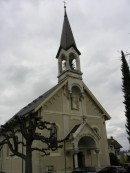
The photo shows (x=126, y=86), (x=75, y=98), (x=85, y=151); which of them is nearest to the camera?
(x=85, y=151)

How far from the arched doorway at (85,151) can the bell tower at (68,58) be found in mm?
8475

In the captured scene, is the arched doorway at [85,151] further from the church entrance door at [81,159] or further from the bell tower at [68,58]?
the bell tower at [68,58]

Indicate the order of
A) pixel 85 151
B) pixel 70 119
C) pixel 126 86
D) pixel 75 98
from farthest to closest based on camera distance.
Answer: pixel 126 86, pixel 75 98, pixel 85 151, pixel 70 119

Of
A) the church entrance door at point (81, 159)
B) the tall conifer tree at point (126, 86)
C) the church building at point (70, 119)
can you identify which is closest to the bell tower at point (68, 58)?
the church building at point (70, 119)

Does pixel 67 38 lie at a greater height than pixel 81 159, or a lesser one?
greater

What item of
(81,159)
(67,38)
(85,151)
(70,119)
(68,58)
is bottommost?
(81,159)

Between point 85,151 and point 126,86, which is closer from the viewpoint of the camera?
point 85,151

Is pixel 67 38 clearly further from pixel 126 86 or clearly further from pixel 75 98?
pixel 126 86

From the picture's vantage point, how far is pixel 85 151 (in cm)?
3203

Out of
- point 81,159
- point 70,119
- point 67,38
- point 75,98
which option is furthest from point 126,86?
point 81,159

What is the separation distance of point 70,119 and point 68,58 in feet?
27.9

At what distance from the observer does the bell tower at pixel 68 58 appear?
110ft

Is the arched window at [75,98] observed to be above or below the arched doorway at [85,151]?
above

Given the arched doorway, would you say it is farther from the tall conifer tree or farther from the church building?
the tall conifer tree
